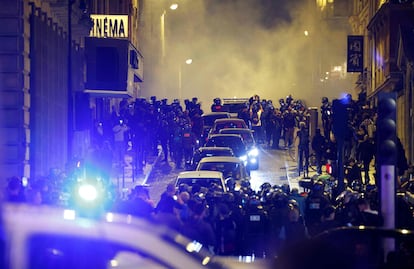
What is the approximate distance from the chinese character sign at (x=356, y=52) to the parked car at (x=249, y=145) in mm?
15688

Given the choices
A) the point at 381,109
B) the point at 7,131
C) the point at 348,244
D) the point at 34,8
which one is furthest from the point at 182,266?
the point at 34,8

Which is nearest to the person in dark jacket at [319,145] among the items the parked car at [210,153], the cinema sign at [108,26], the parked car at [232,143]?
the parked car at [210,153]

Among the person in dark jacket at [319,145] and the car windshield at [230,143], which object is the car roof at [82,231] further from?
the car windshield at [230,143]

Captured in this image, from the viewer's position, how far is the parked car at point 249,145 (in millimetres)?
28689

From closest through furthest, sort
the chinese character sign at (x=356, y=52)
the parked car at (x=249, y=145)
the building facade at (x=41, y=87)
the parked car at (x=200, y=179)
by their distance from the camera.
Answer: the parked car at (x=200, y=179) → the building facade at (x=41, y=87) → the parked car at (x=249, y=145) → the chinese character sign at (x=356, y=52)

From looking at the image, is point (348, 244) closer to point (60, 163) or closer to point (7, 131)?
point (7, 131)

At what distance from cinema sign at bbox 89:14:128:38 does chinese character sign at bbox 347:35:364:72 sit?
1390cm

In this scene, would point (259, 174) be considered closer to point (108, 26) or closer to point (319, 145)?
point (319, 145)

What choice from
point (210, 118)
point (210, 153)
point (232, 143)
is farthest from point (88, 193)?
point (210, 118)

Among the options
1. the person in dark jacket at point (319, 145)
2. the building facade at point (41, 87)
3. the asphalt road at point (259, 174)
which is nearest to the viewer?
the building facade at point (41, 87)

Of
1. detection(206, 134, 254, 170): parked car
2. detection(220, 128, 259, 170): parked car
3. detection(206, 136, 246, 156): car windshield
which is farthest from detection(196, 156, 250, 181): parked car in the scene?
detection(220, 128, 259, 170): parked car

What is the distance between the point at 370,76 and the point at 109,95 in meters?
19.0

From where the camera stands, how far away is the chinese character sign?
4487 cm

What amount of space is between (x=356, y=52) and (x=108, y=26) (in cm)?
1519
